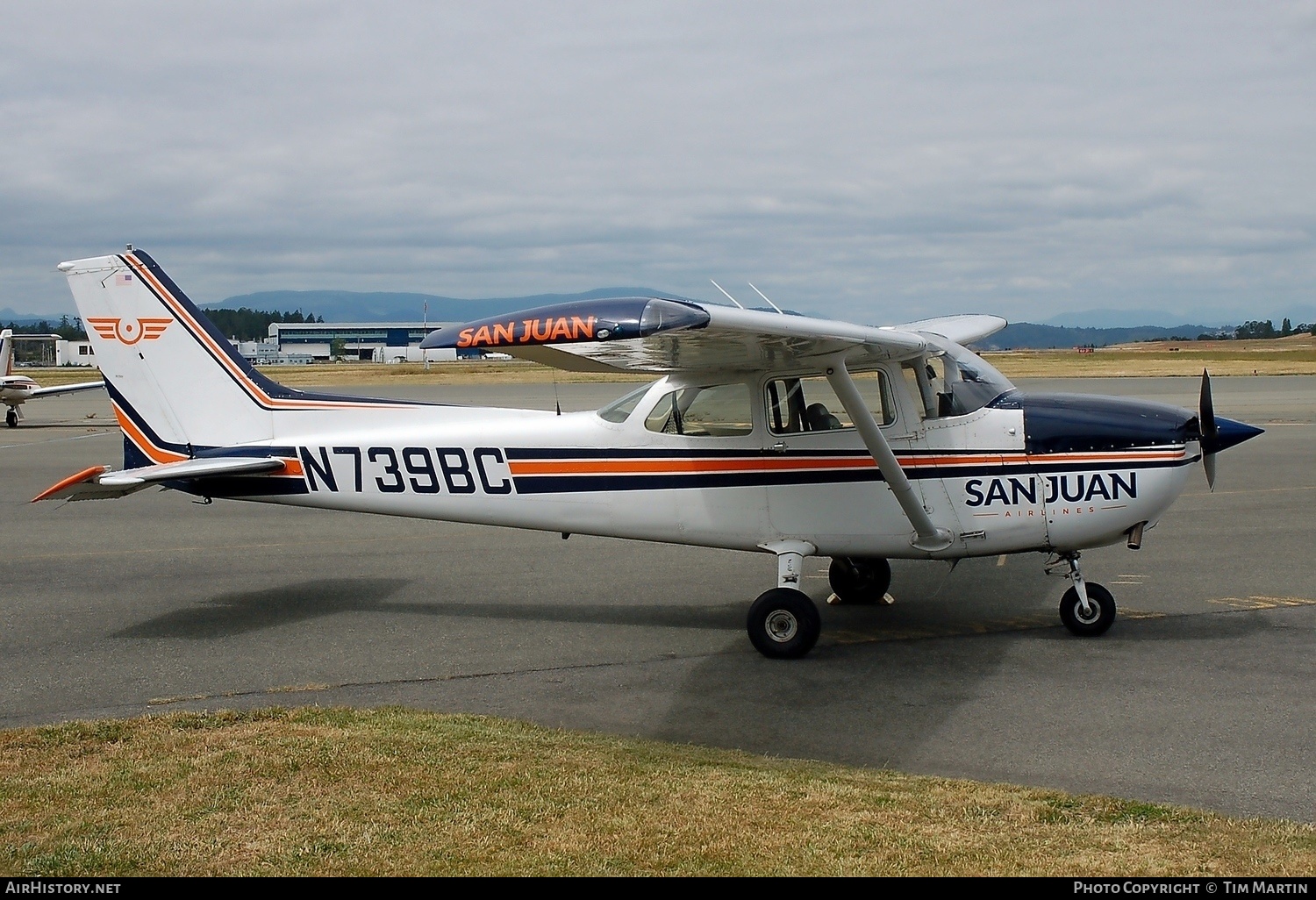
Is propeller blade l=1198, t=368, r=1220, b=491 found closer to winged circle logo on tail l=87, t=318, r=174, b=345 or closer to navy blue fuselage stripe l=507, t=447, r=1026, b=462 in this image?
navy blue fuselage stripe l=507, t=447, r=1026, b=462

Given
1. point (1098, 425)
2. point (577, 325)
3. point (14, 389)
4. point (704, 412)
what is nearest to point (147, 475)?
point (704, 412)

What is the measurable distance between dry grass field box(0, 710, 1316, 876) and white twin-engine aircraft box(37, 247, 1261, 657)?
104 inches

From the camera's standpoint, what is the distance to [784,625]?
7.76m

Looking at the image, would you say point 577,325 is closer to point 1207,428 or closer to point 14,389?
point 1207,428

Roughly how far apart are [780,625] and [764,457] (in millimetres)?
1239

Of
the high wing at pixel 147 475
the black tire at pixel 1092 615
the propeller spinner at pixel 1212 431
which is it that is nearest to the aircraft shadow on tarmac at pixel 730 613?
the black tire at pixel 1092 615

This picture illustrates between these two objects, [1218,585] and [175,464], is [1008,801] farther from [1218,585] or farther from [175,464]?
[175,464]

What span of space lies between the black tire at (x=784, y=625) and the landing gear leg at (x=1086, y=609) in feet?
6.39

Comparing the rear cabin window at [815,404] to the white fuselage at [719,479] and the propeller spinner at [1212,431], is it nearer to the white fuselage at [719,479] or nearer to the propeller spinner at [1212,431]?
the white fuselage at [719,479]

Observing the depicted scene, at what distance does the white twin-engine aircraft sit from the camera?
7824 millimetres

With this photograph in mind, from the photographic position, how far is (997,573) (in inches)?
411

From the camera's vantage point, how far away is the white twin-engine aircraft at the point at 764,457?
25.7ft
